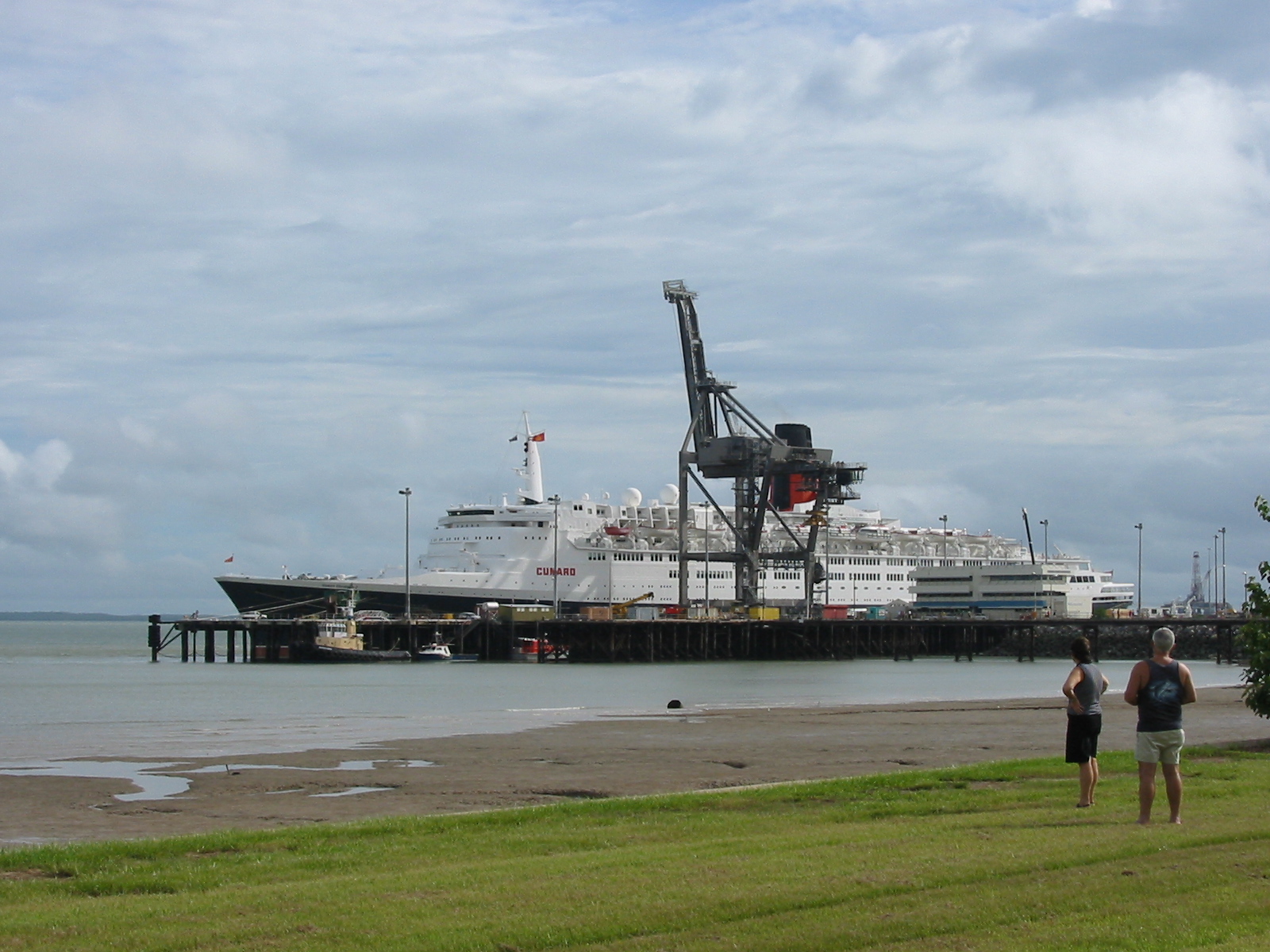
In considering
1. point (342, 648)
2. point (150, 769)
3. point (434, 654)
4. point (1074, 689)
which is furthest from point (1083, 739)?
point (434, 654)

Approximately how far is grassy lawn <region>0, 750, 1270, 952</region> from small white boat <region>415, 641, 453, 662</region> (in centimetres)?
6767

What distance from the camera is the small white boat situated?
260 feet

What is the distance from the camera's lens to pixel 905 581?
121438mm

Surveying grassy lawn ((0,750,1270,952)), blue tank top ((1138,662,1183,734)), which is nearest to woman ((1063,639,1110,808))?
grassy lawn ((0,750,1270,952))

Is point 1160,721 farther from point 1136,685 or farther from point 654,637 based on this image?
point 654,637

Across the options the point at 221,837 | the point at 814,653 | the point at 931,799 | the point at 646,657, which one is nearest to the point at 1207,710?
the point at 931,799

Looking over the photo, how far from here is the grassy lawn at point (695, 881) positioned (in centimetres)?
723

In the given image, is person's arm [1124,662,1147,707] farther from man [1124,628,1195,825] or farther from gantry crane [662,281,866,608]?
gantry crane [662,281,866,608]

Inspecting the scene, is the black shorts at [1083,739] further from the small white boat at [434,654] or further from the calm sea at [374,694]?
the small white boat at [434,654]

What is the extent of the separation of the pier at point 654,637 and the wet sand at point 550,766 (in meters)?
50.4

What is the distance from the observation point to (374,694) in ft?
155

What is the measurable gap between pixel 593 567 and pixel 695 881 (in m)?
89.1

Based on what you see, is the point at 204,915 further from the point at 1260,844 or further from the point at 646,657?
the point at 646,657

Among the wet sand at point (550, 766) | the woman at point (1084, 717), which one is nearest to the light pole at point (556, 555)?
the wet sand at point (550, 766)
